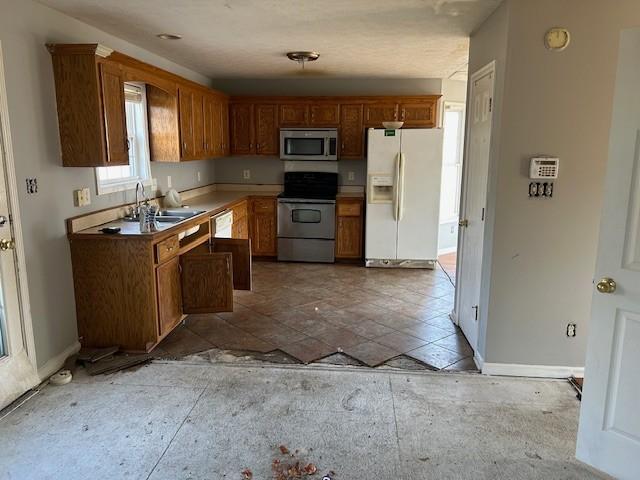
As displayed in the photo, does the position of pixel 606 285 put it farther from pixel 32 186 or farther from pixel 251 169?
pixel 251 169

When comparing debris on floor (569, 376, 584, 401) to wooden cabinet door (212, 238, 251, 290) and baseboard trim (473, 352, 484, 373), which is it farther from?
wooden cabinet door (212, 238, 251, 290)

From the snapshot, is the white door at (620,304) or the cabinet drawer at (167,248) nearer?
the white door at (620,304)

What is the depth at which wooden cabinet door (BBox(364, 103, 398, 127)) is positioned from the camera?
239 inches

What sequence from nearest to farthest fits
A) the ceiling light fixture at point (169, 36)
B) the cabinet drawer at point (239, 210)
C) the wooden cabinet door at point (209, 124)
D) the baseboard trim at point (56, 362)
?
1. the baseboard trim at point (56, 362)
2. the ceiling light fixture at point (169, 36)
3. the wooden cabinet door at point (209, 124)
4. the cabinet drawer at point (239, 210)

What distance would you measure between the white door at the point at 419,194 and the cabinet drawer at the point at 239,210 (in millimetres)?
1946

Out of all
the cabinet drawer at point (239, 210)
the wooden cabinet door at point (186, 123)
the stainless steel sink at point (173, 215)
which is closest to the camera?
the stainless steel sink at point (173, 215)

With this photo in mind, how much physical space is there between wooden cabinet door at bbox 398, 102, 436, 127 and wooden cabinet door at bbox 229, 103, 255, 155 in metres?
1.98

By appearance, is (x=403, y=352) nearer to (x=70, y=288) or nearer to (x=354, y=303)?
(x=354, y=303)

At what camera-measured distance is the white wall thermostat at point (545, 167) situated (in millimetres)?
2836

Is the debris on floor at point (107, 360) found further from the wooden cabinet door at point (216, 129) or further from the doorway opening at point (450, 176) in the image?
the doorway opening at point (450, 176)

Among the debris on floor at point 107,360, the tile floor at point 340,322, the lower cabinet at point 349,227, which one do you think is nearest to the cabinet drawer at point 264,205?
the lower cabinet at point 349,227

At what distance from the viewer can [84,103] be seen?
123 inches

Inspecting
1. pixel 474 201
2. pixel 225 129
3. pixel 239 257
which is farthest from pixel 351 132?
pixel 474 201

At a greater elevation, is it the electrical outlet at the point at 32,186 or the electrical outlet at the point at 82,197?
the electrical outlet at the point at 32,186
